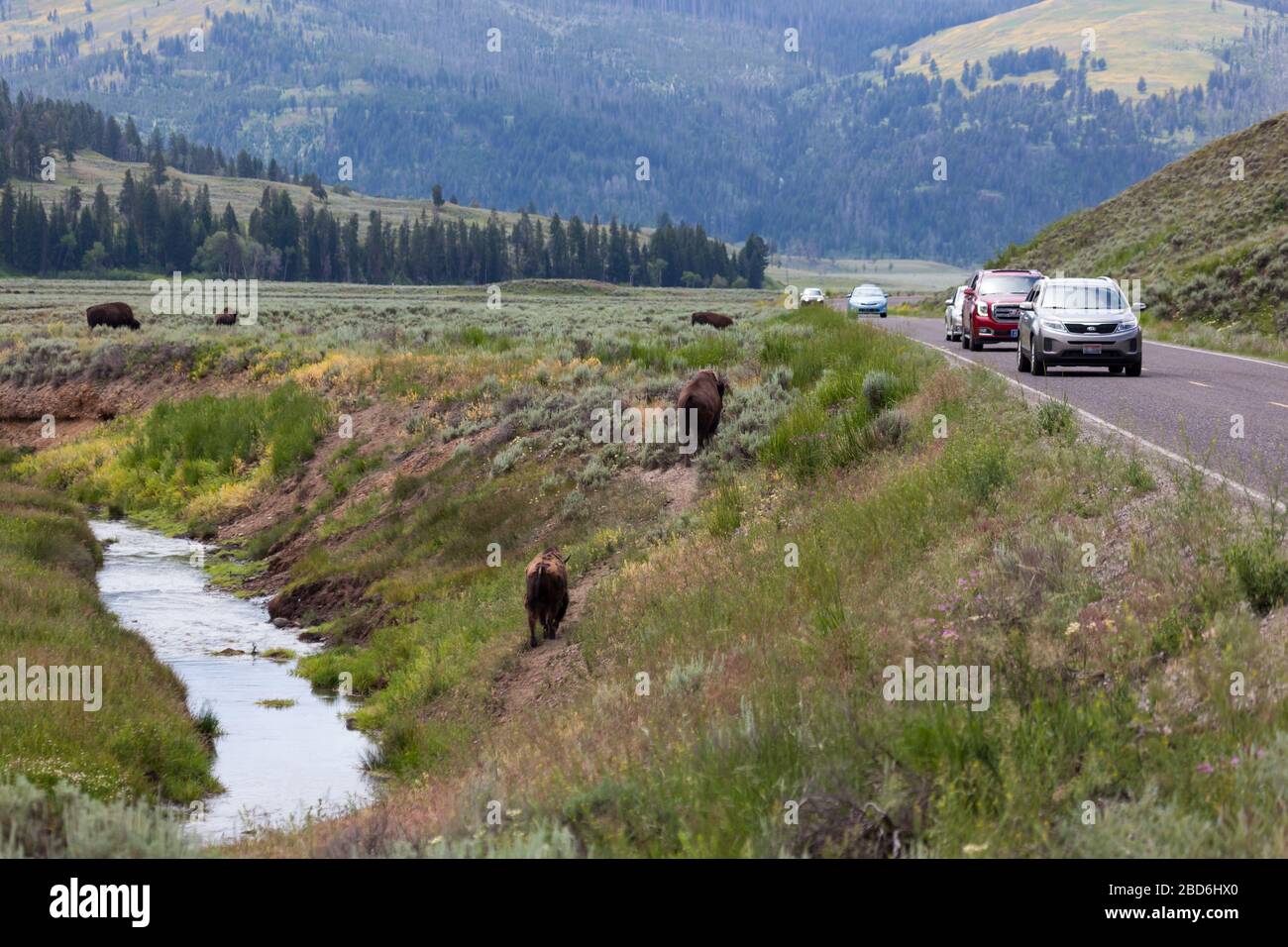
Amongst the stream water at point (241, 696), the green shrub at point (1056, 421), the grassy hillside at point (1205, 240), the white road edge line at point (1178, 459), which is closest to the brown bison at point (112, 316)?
the stream water at point (241, 696)

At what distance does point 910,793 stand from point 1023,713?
3.05 feet

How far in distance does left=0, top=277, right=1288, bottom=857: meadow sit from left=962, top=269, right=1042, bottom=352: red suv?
419 cm

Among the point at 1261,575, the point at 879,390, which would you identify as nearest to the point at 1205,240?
the point at 879,390

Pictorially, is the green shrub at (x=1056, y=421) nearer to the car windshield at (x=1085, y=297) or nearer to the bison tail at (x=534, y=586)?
the bison tail at (x=534, y=586)

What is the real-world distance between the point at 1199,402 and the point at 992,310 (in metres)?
13.0

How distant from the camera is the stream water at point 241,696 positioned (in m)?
12.2

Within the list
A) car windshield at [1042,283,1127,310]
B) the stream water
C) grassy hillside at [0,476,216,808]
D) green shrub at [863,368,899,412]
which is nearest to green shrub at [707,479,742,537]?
green shrub at [863,368,899,412]

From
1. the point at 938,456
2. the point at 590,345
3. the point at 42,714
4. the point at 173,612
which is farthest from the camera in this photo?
the point at 590,345

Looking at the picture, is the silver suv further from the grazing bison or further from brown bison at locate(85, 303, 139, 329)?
brown bison at locate(85, 303, 139, 329)

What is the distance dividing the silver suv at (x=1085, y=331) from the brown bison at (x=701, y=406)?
231 inches
